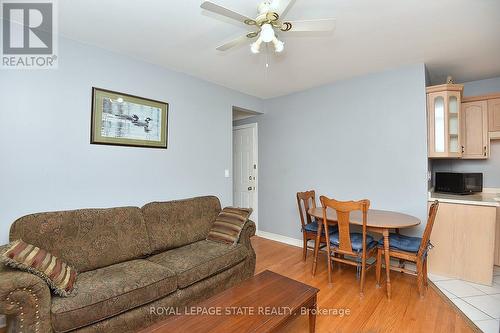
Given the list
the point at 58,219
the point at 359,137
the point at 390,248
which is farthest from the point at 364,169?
the point at 58,219

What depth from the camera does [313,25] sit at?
5.51ft

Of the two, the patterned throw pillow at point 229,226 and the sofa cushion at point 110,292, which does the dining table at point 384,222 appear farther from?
the sofa cushion at point 110,292

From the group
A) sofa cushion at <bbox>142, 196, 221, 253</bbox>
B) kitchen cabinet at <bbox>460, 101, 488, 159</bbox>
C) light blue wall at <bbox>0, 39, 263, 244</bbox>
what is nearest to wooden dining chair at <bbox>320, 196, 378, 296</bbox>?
sofa cushion at <bbox>142, 196, 221, 253</bbox>

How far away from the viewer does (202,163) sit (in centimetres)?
334

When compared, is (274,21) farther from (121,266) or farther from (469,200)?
(469,200)

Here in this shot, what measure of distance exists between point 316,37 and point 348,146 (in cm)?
168

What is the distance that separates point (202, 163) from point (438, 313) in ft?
9.73

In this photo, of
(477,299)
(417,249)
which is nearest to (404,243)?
(417,249)

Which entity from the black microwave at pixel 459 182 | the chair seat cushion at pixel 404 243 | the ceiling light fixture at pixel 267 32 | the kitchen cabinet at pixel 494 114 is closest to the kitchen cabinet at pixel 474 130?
the kitchen cabinet at pixel 494 114

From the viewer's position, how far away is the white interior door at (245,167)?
457cm

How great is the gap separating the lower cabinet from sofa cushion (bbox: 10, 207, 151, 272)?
127 inches

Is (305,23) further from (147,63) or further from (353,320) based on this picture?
(353,320)

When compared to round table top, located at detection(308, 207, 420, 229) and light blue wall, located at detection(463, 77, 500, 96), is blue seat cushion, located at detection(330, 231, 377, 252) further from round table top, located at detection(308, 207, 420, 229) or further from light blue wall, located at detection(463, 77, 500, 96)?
light blue wall, located at detection(463, 77, 500, 96)

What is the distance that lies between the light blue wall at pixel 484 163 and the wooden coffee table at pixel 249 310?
10.6ft
